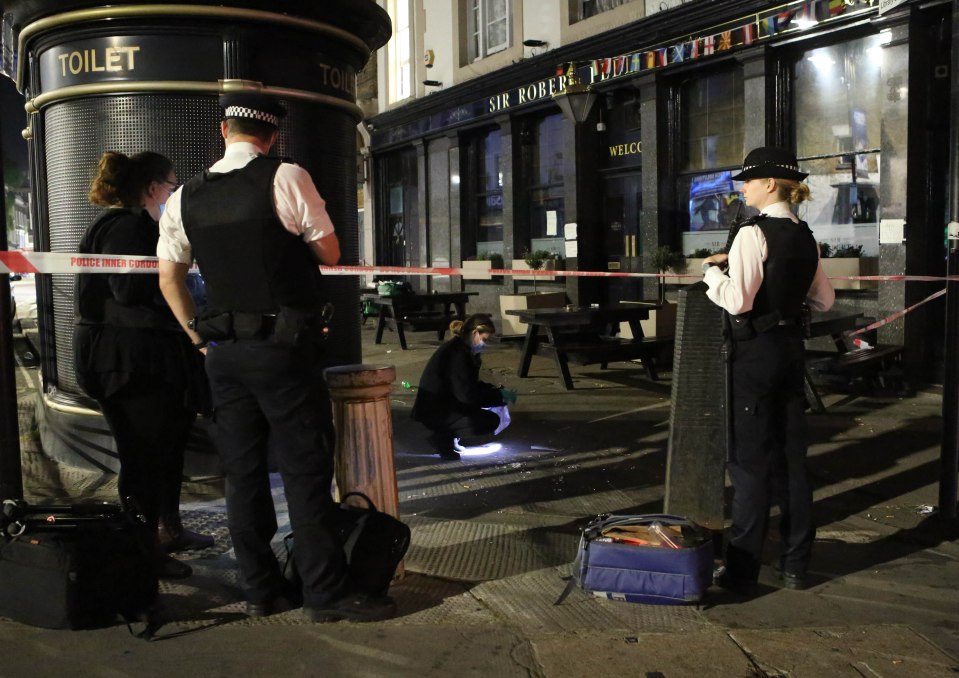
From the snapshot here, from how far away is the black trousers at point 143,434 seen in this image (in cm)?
425

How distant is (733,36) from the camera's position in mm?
11719

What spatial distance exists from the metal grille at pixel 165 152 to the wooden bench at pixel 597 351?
3676mm

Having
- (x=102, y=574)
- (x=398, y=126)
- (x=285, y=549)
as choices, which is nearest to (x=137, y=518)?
(x=102, y=574)

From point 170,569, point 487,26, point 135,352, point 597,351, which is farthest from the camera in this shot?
point 487,26

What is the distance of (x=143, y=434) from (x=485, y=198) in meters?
13.9

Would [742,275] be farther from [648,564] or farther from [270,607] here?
[270,607]

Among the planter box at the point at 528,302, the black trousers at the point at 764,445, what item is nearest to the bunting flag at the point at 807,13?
the planter box at the point at 528,302

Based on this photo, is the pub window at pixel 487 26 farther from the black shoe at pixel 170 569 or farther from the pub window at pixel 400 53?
the black shoe at pixel 170 569

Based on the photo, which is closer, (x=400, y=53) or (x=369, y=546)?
(x=369, y=546)

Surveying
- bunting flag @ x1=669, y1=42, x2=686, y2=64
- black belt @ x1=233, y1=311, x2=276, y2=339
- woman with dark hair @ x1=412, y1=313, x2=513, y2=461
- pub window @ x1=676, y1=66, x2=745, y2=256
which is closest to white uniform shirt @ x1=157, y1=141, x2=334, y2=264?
black belt @ x1=233, y1=311, x2=276, y2=339

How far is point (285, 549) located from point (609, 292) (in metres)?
11.6

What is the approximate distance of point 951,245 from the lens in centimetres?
493

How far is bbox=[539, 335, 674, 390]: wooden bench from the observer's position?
9.81 metres

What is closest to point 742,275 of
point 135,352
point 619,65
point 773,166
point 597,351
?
point 773,166
